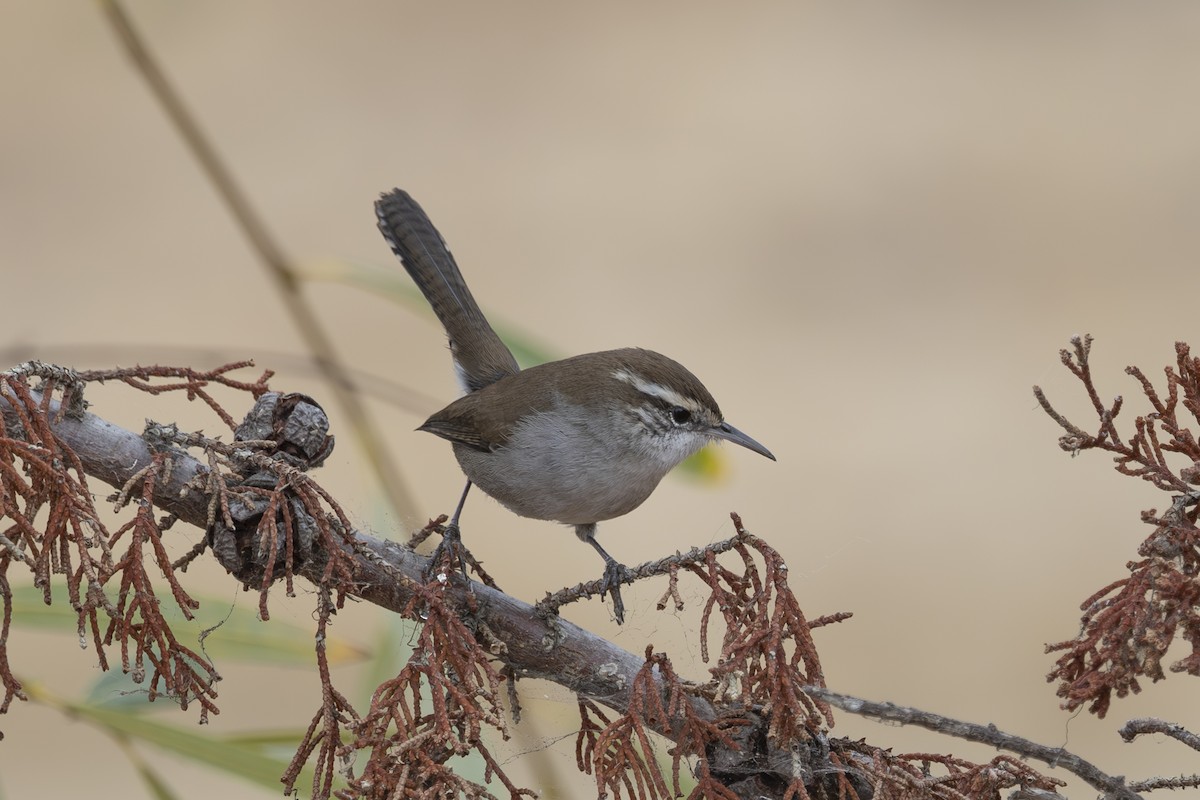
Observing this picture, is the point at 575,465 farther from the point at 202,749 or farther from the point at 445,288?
the point at 202,749

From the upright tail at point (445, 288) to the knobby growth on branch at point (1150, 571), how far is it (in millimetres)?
2605

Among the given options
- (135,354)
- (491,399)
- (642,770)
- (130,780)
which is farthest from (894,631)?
(642,770)

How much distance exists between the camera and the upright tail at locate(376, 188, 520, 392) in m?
4.04

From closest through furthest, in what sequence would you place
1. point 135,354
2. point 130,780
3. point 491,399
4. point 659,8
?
point 135,354 < point 491,399 < point 130,780 < point 659,8

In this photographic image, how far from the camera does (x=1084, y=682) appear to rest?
5.62 ft

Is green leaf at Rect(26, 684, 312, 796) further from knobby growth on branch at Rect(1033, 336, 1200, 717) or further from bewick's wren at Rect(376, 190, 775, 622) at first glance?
knobby growth on branch at Rect(1033, 336, 1200, 717)

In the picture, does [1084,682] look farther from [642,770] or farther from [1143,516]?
[642,770]

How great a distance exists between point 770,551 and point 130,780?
27.0 feet

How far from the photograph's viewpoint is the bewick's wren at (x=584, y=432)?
3.32m

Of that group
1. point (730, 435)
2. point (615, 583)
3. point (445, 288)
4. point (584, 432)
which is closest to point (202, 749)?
point (615, 583)

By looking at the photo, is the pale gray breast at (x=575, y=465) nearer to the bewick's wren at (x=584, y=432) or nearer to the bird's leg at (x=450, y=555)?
the bewick's wren at (x=584, y=432)

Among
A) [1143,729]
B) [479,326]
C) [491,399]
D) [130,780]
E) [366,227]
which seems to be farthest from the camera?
[366,227]

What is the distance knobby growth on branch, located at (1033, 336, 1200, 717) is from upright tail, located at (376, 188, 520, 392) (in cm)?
260

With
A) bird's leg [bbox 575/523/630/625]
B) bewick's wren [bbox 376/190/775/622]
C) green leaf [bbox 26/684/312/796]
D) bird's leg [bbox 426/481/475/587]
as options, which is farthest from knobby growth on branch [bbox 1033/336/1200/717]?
bewick's wren [bbox 376/190/775/622]
